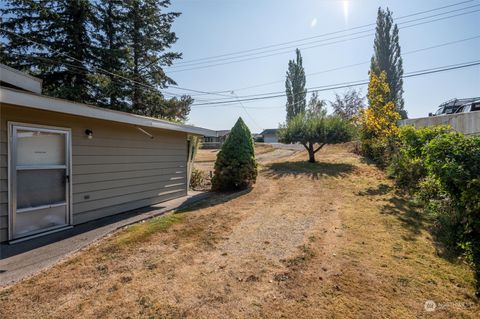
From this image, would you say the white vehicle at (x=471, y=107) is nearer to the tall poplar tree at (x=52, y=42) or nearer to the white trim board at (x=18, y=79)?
the white trim board at (x=18, y=79)

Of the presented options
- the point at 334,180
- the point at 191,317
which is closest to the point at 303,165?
the point at 334,180

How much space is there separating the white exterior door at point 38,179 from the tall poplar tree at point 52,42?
10321 mm

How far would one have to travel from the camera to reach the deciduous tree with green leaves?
13.0m

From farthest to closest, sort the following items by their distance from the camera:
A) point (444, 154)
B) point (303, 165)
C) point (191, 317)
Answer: point (303, 165) < point (444, 154) < point (191, 317)

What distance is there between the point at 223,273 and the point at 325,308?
121 cm

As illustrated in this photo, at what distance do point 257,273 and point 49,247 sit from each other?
10.1ft

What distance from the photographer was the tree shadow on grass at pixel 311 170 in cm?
1096

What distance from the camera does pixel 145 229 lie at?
456cm

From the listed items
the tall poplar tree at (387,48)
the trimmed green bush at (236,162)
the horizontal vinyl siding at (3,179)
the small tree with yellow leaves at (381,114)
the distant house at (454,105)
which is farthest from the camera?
the tall poplar tree at (387,48)

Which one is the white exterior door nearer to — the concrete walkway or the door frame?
the door frame

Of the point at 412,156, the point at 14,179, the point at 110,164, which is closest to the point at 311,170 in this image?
the point at 412,156

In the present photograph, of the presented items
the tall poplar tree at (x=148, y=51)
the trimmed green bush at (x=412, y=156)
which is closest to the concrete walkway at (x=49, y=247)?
the trimmed green bush at (x=412, y=156)

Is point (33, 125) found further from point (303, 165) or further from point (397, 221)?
point (303, 165)

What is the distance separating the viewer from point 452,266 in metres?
3.35
